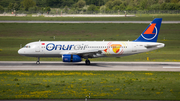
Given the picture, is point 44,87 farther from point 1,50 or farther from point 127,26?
point 127,26

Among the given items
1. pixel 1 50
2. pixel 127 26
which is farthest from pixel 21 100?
pixel 127 26

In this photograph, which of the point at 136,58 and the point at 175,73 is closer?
the point at 175,73

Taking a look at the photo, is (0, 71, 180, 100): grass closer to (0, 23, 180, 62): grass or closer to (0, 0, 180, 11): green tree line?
(0, 23, 180, 62): grass

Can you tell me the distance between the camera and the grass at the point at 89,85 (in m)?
22.8

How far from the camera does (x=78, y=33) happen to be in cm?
7700

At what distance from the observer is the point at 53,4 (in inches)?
7372

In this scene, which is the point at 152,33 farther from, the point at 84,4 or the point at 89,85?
the point at 84,4

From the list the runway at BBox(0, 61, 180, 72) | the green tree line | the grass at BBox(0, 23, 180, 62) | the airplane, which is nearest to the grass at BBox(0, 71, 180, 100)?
the runway at BBox(0, 61, 180, 72)

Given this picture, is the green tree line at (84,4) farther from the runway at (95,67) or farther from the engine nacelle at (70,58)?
the engine nacelle at (70,58)

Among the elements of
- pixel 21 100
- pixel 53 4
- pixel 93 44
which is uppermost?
pixel 53 4

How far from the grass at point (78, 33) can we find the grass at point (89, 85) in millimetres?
24402

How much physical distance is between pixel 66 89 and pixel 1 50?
3807 cm

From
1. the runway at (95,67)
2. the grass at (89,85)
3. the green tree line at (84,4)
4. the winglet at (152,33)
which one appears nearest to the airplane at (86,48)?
the winglet at (152,33)

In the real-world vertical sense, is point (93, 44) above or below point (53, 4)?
below
